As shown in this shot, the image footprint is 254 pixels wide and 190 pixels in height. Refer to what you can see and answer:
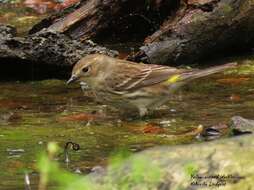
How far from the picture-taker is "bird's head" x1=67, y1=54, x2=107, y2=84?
8805 mm

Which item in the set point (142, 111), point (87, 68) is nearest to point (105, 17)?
point (87, 68)

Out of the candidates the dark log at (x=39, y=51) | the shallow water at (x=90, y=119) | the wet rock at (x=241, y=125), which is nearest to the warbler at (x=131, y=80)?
the shallow water at (x=90, y=119)

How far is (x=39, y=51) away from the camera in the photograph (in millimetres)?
9586

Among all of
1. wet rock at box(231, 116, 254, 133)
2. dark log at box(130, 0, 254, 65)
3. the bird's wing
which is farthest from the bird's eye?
wet rock at box(231, 116, 254, 133)

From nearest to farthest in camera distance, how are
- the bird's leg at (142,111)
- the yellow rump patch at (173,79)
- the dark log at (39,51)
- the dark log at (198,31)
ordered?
the bird's leg at (142,111)
the yellow rump patch at (173,79)
the dark log at (39,51)
the dark log at (198,31)

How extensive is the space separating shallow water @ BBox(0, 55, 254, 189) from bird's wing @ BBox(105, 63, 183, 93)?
0.26 meters

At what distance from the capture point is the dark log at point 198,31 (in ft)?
32.5

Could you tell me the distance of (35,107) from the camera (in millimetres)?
8633

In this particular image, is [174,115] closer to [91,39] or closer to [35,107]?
[35,107]

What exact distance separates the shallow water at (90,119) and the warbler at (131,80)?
6.1 inches

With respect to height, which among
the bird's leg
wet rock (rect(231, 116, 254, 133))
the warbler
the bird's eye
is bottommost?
the bird's leg

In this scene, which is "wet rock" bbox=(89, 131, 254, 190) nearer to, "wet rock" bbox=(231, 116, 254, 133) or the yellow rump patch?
"wet rock" bbox=(231, 116, 254, 133)

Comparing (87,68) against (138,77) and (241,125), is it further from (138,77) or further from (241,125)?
(241,125)

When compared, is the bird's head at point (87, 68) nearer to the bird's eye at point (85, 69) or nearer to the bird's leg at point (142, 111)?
the bird's eye at point (85, 69)
